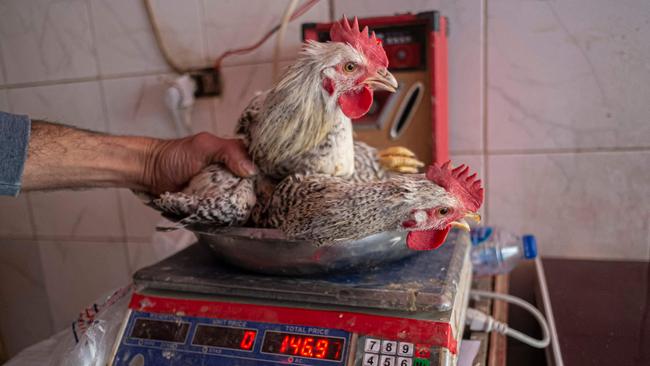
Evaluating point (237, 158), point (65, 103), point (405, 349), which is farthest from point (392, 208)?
point (65, 103)

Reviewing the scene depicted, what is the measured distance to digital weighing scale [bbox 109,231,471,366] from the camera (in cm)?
56

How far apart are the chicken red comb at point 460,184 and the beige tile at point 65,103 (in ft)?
3.82

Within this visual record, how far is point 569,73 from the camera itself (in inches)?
40.7

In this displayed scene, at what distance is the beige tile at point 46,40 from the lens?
1333 mm

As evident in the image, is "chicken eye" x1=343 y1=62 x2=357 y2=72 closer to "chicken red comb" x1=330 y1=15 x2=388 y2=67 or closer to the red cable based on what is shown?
"chicken red comb" x1=330 y1=15 x2=388 y2=67

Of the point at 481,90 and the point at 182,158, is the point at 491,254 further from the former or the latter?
the point at 182,158

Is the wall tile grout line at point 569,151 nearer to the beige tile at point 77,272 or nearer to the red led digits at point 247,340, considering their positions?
the red led digits at point 247,340

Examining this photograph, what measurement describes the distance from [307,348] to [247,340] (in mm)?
87

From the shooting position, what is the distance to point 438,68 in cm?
96

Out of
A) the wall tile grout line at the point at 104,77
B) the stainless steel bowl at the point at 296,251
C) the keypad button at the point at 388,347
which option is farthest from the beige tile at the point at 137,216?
the keypad button at the point at 388,347

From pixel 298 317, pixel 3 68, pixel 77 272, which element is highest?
pixel 3 68

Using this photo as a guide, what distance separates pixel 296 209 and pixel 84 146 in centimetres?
48

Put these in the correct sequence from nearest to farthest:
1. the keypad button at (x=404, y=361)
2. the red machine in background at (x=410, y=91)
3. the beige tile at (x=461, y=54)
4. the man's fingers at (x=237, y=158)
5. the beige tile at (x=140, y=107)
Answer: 1. the keypad button at (x=404, y=361)
2. the man's fingers at (x=237, y=158)
3. the red machine in background at (x=410, y=91)
4. the beige tile at (x=461, y=54)
5. the beige tile at (x=140, y=107)

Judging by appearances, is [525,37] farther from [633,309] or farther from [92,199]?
Answer: [92,199]
